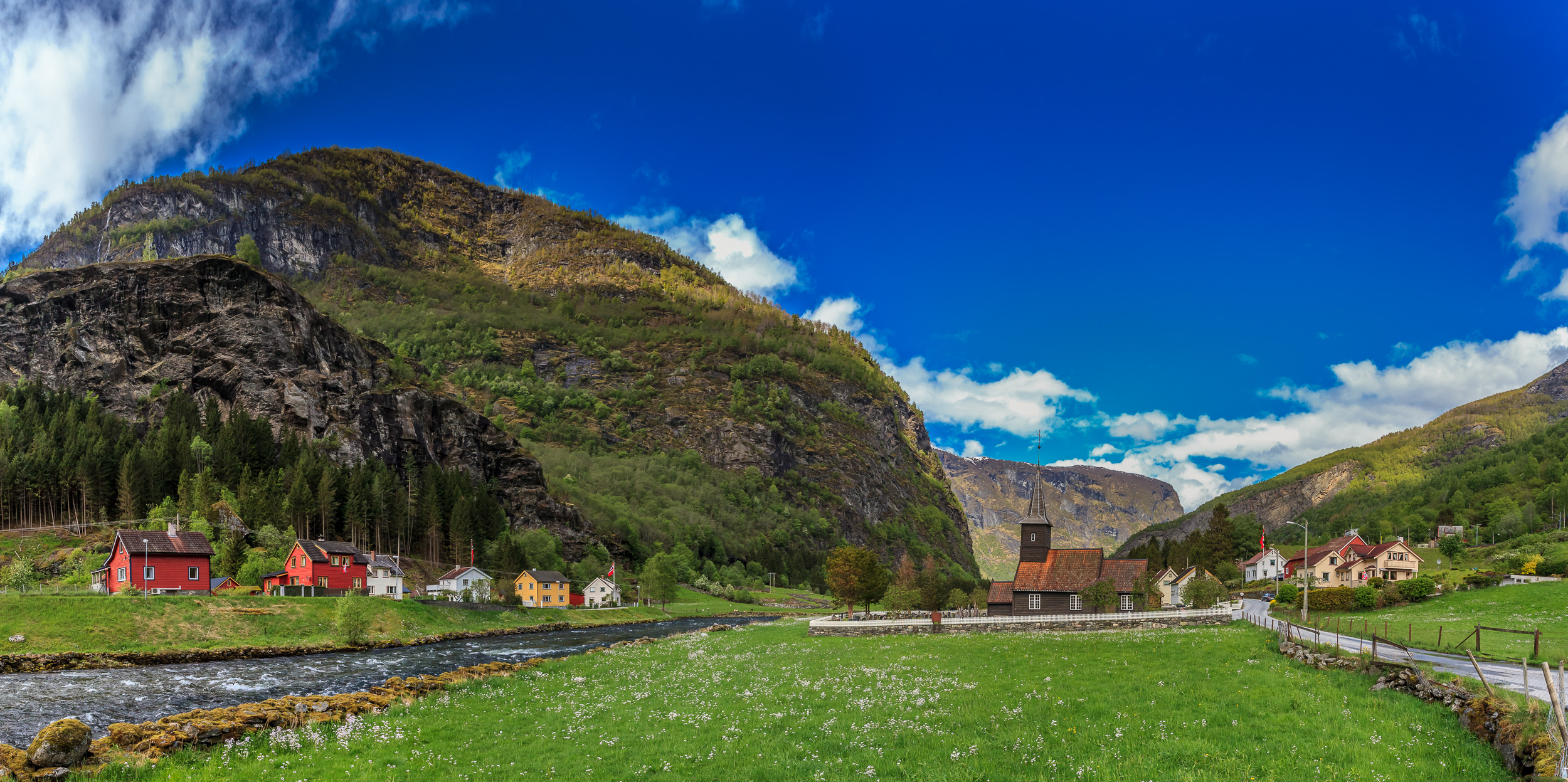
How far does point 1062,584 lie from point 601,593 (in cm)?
9007

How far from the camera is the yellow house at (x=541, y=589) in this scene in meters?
126

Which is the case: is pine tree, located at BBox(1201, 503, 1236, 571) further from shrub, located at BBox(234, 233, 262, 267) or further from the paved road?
shrub, located at BBox(234, 233, 262, 267)

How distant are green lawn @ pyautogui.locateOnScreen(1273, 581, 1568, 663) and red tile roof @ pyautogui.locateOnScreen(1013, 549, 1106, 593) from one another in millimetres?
15162

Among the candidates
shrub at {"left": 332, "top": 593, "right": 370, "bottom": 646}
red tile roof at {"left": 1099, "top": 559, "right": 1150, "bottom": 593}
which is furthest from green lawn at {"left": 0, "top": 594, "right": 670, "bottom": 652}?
red tile roof at {"left": 1099, "top": 559, "right": 1150, "bottom": 593}

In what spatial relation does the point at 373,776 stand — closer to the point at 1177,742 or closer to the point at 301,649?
the point at 1177,742

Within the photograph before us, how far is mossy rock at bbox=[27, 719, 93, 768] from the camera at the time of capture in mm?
17219

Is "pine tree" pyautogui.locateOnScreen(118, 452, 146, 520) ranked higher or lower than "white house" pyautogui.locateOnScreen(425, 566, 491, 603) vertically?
higher

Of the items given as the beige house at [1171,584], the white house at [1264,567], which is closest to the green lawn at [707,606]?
the beige house at [1171,584]

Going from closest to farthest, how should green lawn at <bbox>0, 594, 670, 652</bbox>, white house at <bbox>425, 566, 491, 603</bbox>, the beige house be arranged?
green lawn at <bbox>0, 594, 670, 652</bbox>, the beige house, white house at <bbox>425, 566, 491, 603</bbox>

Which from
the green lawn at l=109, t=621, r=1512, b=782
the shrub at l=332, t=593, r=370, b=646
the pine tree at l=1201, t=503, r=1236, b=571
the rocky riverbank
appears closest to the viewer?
the green lawn at l=109, t=621, r=1512, b=782

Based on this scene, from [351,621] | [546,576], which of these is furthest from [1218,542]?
[351,621]

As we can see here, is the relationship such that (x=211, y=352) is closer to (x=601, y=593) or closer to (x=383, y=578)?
(x=383, y=578)

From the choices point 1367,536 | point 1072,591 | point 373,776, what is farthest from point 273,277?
point 1367,536

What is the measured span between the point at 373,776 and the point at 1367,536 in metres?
230
